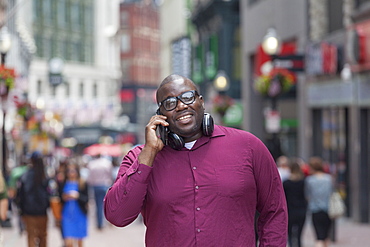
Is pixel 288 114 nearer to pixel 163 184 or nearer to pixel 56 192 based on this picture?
pixel 56 192

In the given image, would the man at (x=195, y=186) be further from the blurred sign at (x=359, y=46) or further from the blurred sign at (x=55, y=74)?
the blurred sign at (x=55, y=74)

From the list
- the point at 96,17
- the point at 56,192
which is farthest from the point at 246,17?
the point at 96,17

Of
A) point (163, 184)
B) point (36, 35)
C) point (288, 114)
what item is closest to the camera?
point (163, 184)

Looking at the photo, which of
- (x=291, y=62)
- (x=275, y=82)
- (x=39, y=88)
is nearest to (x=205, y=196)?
(x=275, y=82)

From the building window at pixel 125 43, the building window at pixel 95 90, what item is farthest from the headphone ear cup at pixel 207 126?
the building window at pixel 125 43

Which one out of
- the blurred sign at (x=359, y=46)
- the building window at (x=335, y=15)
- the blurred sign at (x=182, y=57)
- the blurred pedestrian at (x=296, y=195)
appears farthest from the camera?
the blurred sign at (x=182, y=57)

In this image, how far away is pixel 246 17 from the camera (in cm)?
3388

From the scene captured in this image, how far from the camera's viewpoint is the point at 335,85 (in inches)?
856

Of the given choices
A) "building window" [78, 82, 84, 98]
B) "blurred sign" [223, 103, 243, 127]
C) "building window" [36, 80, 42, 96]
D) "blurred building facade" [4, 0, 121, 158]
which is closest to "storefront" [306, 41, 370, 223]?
"blurred sign" [223, 103, 243, 127]

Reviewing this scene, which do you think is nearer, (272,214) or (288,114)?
(272,214)

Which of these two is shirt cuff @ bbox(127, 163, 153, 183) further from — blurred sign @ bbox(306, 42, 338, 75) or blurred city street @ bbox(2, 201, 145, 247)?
blurred sign @ bbox(306, 42, 338, 75)

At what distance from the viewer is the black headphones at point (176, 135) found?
414cm

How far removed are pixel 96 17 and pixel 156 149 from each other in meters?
74.4

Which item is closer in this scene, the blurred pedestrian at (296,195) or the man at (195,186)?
the man at (195,186)
